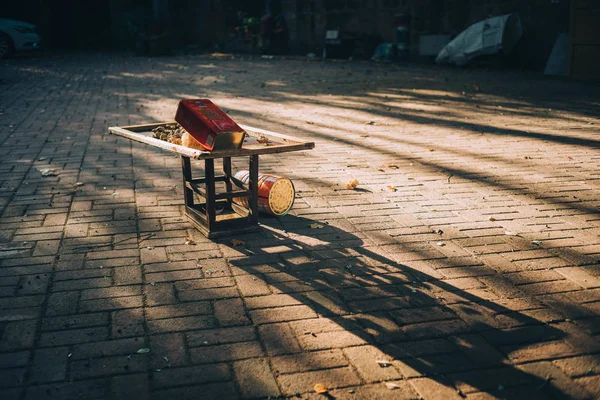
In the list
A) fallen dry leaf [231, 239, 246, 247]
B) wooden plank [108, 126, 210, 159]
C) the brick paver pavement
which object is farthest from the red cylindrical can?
wooden plank [108, 126, 210, 159]

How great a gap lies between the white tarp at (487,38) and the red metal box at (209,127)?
43.1 feet

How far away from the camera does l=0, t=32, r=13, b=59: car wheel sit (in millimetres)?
19328

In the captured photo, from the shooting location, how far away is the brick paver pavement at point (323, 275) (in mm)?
2697

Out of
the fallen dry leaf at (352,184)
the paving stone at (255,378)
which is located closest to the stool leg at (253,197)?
the fallen dry leaf at (352,184)

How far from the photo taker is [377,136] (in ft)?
26.2

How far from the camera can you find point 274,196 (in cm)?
465

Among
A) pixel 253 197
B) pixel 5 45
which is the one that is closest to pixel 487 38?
pixel 253 197

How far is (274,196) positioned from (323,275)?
111cm

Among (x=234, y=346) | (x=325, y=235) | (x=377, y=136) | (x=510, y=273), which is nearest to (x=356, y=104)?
(x=377, y=136)

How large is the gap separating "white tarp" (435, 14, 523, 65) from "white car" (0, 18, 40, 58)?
1364 cm

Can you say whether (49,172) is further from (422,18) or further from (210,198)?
(422,18)

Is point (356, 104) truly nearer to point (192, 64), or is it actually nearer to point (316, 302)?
point (316, 302)

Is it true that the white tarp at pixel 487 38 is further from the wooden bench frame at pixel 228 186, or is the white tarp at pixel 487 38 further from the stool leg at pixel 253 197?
the stool leg at pixel 253 197

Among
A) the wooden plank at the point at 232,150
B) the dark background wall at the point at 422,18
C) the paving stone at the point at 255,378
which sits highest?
the dark background wall at the point at 422,18
